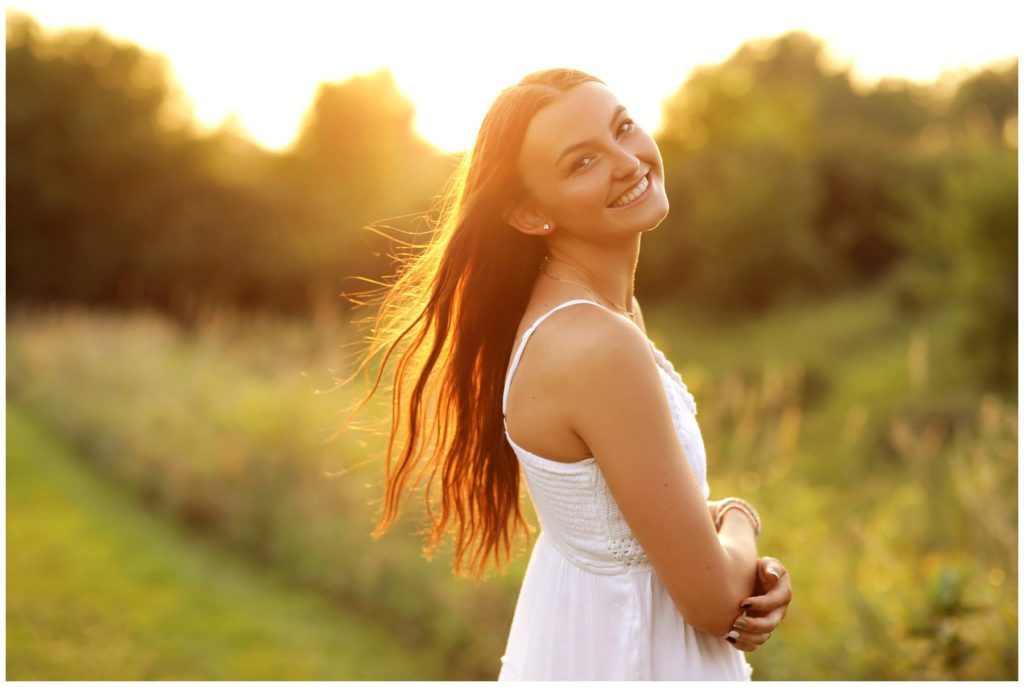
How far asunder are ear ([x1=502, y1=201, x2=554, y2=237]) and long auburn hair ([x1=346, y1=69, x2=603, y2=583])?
2cm

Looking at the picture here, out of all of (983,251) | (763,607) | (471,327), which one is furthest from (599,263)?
(983,251)

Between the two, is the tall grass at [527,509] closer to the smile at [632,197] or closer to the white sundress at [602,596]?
the white sundress at [602,596]

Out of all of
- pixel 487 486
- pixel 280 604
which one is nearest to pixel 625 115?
pixel 487 486

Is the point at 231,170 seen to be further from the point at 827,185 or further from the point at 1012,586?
the point at 1012,586

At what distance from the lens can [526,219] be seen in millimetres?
2002

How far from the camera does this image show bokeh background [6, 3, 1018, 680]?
4.93m

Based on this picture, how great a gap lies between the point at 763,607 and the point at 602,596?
0.32m

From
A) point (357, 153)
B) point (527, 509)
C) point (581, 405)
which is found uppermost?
point (357, 153)

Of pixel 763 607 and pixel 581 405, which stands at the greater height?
pixel 581 405

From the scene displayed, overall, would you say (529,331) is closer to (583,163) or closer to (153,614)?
(583,163)

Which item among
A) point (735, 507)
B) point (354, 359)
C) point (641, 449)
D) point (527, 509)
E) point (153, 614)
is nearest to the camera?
point (641, 449)

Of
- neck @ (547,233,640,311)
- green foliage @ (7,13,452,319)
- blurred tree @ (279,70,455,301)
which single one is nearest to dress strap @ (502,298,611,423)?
neck @ (547,233,640,311)

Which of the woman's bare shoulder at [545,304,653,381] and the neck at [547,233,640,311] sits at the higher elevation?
the neck at [547,233,640,311]

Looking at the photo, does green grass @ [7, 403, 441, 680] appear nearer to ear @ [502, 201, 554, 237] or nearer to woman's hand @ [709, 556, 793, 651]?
woman's hand @ [709, 556, 793, 651]
